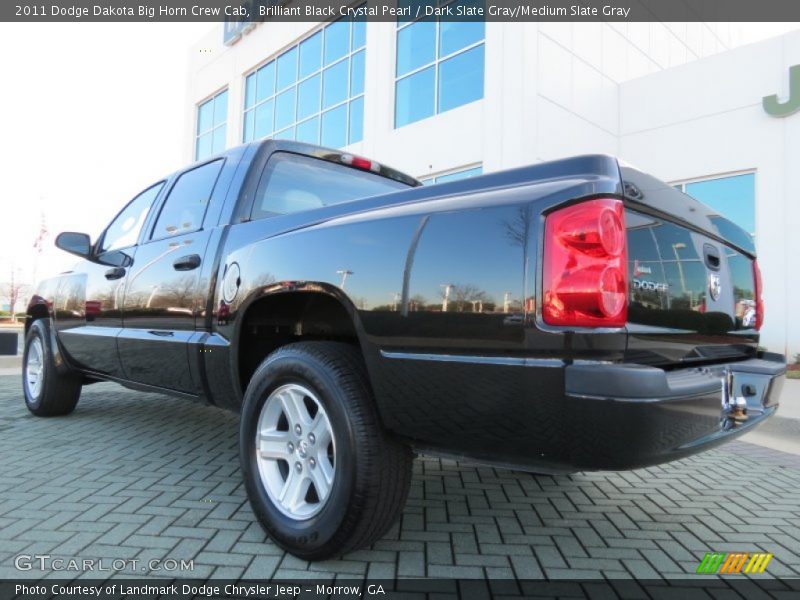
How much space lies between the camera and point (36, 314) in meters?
4.95

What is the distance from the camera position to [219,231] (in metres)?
2.98

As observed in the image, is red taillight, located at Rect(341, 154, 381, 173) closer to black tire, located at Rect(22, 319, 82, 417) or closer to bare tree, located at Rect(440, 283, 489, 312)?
bare tree, located at Rect(440, 283, 489, 312)

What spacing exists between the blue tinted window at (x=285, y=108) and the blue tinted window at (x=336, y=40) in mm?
2056

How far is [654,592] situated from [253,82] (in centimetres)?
2137

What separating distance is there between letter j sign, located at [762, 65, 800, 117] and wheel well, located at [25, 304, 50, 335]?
38.2 feet

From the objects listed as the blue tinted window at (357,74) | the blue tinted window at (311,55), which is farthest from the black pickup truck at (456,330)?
A: the blue tinted window at (311,55)

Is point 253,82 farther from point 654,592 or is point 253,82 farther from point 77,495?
point 654,592

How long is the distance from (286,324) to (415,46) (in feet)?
39.4

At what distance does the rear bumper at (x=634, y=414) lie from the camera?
60.6 inches

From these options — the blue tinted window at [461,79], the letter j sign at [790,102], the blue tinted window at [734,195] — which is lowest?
the blue tinted window at [734,195]

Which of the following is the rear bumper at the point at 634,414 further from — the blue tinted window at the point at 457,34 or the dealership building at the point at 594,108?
the blue tinted window at the point at 457,34

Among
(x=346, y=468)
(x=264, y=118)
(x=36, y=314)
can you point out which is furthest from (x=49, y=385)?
(x=264, y=118)

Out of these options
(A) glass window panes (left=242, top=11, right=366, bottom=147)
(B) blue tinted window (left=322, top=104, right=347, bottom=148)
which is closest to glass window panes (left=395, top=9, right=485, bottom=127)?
(A) glass window panes (left=242, top=11, right=366, bottom=147)

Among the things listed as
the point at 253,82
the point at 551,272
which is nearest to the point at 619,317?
the point at 551,272
